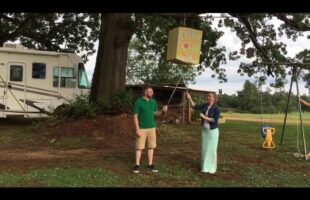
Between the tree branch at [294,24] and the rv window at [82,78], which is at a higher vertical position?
the tree branch at [294,24]

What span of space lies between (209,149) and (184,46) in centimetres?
217

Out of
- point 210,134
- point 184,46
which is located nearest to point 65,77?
point 184,46

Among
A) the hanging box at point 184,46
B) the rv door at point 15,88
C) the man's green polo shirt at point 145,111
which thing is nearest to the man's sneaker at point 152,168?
the man's green polo shirt at point 145,111

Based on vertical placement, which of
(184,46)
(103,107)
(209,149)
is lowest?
(209,149)

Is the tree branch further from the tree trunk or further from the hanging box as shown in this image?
the hanging box

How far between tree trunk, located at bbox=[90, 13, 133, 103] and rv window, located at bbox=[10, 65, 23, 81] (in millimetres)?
4937

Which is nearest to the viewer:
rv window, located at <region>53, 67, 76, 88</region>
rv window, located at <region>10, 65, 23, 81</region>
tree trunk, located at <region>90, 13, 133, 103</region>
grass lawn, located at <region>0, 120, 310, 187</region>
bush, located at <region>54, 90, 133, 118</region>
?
grass lawn, located at <region>0, 120, 310, 187</region>

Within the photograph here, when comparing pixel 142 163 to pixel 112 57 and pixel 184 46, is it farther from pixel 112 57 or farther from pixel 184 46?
pixel 112 57

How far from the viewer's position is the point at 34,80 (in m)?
20.9

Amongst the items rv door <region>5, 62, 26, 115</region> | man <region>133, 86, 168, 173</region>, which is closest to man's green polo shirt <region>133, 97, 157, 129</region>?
man <region>133, 86, 168, 173</region>

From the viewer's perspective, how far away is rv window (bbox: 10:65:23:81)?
20597 mm

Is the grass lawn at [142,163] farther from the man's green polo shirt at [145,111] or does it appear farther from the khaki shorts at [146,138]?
the man's green polo shirt at [145,111]

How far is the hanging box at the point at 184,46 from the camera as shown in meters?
10.4

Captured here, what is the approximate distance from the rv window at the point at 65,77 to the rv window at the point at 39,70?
473 mm
